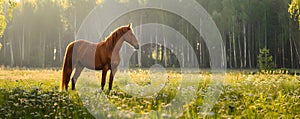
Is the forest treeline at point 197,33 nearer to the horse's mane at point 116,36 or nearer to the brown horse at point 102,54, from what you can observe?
the brown horse at point 102,54

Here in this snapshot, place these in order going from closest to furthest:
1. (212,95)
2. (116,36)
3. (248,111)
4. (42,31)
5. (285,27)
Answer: (248,111), (212,95), (116,36), (285,27), (42,31)

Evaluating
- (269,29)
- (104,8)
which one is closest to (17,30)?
(104,8)

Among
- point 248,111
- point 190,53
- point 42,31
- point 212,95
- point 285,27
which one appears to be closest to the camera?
point 248,111

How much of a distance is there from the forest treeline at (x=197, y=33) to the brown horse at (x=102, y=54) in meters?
32.9

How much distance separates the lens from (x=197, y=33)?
47062 millimetres

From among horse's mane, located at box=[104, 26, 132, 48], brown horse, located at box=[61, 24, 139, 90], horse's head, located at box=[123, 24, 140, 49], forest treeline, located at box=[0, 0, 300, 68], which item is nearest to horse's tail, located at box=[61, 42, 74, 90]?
brown horse, located at box=[61, 24, 139, 90]

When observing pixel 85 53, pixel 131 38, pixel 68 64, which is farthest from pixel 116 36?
pixel 68 64

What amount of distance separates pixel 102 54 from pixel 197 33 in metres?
38.2

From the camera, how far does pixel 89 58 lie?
404 inches

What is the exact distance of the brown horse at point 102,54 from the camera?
9.70m

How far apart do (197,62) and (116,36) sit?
42.1 m

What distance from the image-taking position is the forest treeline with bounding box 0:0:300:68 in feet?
146

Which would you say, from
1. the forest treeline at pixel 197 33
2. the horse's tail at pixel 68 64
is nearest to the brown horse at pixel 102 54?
the horse's tail at pixel 68 64

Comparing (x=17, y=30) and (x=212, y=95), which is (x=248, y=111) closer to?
(x=212, y=95)
